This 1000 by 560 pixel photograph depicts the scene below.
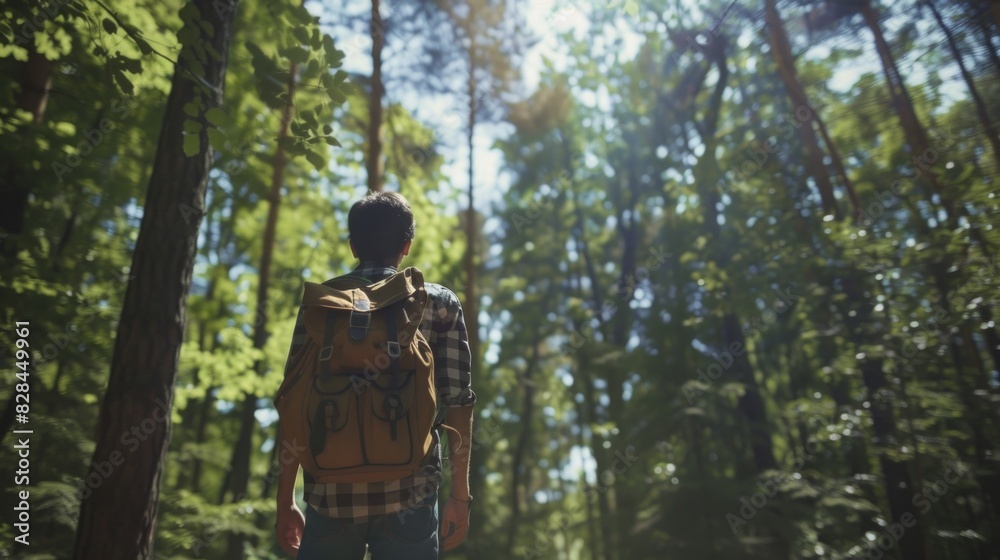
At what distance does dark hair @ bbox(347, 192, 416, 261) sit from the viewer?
97.1 inches

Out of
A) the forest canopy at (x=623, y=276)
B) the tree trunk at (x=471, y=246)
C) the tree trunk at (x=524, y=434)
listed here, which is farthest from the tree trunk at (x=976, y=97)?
the tree trunk at (x=524, y=434)

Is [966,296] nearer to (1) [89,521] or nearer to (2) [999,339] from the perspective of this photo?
(2) [999,339]

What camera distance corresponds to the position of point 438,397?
249cm

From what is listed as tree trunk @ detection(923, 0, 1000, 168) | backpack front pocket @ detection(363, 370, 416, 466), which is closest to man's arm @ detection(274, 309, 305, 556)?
backpack front pocket @ detection(363, 370, 416, 466)

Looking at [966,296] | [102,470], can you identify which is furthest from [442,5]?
[102,470]

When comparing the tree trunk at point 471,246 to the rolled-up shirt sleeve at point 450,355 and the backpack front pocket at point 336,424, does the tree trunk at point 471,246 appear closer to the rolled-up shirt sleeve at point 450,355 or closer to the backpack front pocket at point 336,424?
the rolled-up shirt sleeve at point 450,355

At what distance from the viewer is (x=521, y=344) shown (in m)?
19.6

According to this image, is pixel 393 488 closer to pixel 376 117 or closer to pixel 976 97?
pixel 976 97

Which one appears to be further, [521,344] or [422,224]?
[521,344]

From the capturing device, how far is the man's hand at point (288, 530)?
2.36 metres

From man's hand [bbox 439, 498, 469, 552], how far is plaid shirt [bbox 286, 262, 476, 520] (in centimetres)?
11

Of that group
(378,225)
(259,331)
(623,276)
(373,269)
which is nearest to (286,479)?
(373,269)

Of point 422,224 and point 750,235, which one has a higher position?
point 422,224

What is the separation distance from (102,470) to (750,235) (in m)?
9.77
